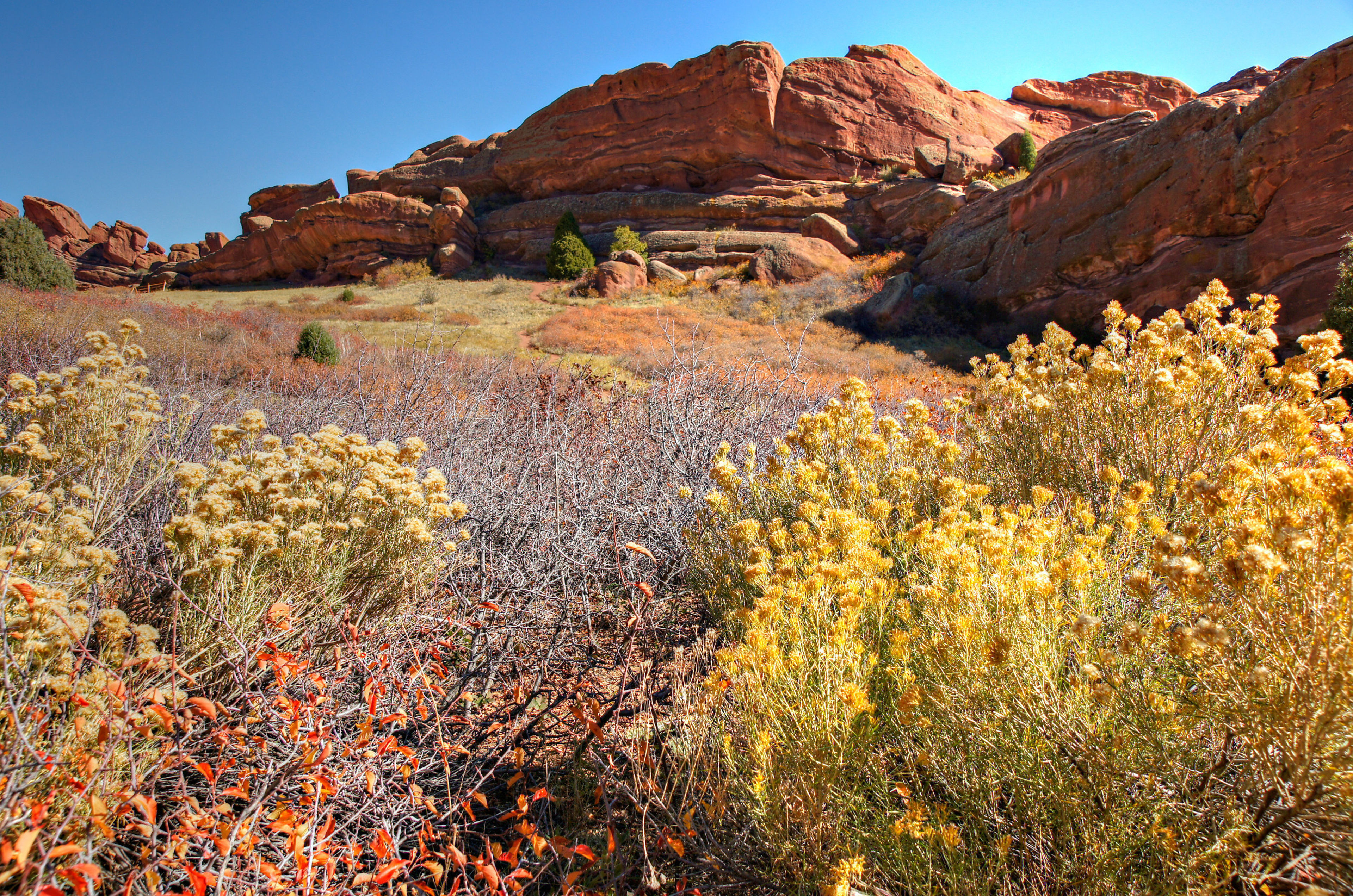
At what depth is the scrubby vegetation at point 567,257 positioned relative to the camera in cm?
2680

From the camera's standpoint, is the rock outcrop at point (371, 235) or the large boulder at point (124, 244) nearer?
the rock outcrop at point (371, 235)

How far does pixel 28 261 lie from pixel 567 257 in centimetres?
1729

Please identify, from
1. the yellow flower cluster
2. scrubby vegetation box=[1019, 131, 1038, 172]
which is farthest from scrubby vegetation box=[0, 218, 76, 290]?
scrubby vegetation box=[1019, 131, 1038, 172]

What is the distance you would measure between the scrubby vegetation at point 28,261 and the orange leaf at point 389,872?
21120mm

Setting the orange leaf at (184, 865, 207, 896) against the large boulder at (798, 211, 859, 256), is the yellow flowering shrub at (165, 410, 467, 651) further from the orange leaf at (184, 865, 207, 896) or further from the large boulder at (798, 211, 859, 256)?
the large boulder at (798, 211, 859, 256)

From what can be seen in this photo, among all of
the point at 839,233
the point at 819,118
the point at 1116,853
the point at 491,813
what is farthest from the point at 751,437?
the point at 819,118

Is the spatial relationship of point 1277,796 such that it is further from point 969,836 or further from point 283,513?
point 283,513

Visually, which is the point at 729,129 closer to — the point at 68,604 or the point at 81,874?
the point at 68,604

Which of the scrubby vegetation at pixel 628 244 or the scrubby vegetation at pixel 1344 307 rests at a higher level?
the scrubby vegetation at pixel 628 244

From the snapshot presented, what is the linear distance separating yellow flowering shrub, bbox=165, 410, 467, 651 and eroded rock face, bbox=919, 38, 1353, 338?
14503mm

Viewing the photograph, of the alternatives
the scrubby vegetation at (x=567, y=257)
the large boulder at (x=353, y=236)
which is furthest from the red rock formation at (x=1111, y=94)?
the large boulder at (x=353, y=236)

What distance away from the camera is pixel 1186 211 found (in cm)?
1305

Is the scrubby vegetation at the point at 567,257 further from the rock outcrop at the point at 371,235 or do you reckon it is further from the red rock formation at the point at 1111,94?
the red rock formation at the point at 1111,94

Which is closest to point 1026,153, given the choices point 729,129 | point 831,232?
point 831,232
